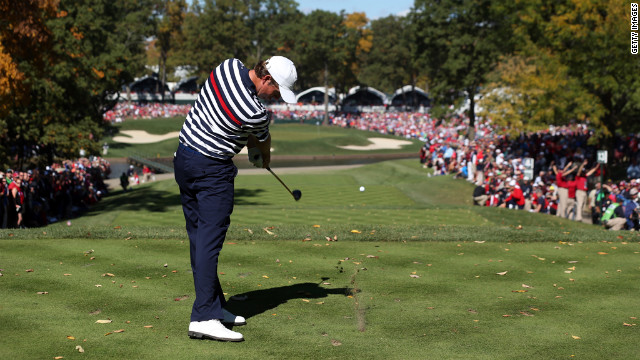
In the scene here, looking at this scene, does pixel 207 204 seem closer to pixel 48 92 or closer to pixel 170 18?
pixel 48 92

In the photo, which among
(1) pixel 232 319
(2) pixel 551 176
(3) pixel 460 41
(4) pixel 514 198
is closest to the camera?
(1) pixel 232 319

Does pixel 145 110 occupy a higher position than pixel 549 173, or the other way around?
pixel 145 110

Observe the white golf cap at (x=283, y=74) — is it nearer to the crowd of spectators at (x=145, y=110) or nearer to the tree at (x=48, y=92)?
the tree at (x=48, y=92)

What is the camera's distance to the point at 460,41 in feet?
180

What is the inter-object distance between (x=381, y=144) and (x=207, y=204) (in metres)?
76.4

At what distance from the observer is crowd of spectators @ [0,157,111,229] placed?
1883 centimetres

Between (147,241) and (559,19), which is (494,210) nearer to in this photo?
(559,19)

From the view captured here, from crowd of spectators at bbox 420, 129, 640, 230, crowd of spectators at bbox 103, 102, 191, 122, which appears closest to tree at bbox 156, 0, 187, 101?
crowd of spectators at bbox 103, 102, 191, 122

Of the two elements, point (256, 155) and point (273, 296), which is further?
point (273, 296)

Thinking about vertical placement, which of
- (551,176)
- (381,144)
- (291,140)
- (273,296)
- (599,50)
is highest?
(599,50)

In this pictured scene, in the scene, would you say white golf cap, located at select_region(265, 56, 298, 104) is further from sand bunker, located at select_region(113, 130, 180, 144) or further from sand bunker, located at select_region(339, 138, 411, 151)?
sand bunker, located at select_region(113, 130, 180, 144)

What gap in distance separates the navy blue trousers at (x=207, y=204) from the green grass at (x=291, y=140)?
207 ft

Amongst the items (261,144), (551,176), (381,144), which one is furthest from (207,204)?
(381,144)

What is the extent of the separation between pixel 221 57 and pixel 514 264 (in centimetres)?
9054
